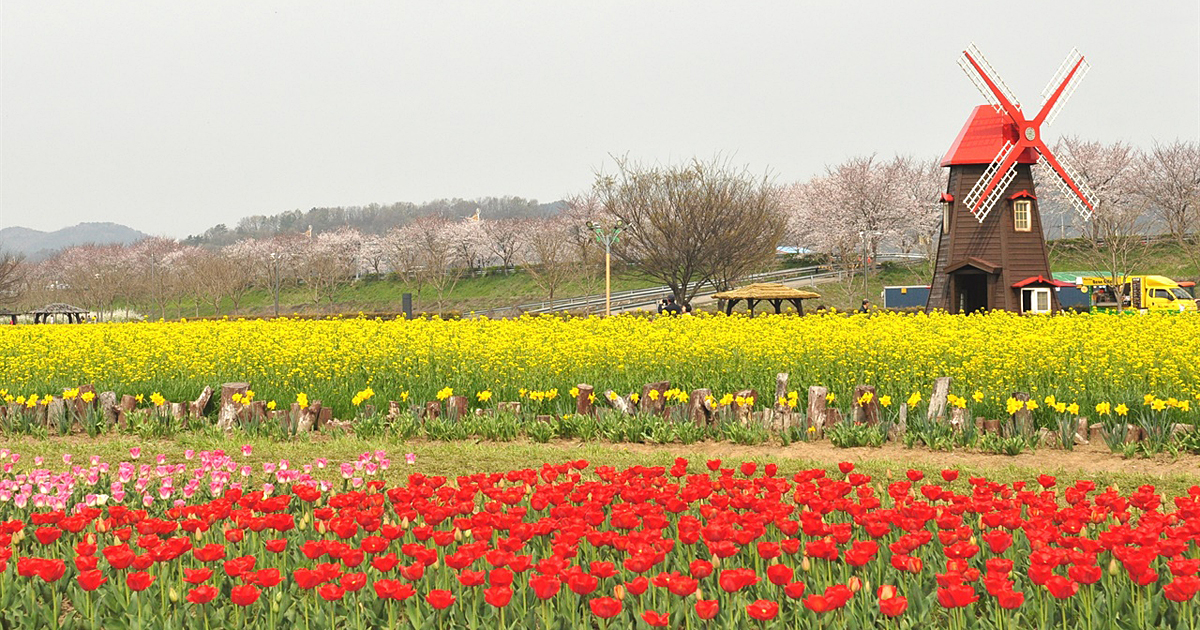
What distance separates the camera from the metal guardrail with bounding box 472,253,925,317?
5388 cm

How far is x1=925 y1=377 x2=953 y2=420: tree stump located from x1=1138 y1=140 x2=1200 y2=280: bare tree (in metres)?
62.3

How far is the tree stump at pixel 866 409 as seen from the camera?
33.4 ft

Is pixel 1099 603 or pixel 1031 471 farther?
pixel 1031 471

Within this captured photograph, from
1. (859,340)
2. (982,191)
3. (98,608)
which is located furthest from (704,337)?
(982,191)

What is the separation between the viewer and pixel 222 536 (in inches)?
212

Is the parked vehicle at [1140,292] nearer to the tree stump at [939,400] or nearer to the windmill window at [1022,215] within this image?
the windmill window at [1022,215]

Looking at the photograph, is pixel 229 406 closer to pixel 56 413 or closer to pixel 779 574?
pixel 56 413

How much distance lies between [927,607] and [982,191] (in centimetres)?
3012

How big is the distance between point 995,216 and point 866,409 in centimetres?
2458

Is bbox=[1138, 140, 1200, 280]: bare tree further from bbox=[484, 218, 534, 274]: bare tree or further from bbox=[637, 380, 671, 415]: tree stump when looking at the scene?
bbox=[637, 380, 671, 415]: tree stump

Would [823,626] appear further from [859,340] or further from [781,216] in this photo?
[781,216]

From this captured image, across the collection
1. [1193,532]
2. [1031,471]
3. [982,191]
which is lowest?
[1031,471]

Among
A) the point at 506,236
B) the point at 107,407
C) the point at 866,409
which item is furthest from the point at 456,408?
the point at 506,236

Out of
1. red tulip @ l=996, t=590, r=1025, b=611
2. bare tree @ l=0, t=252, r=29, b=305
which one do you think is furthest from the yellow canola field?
bare tree @ l=0, t=252, r=29, b=305
